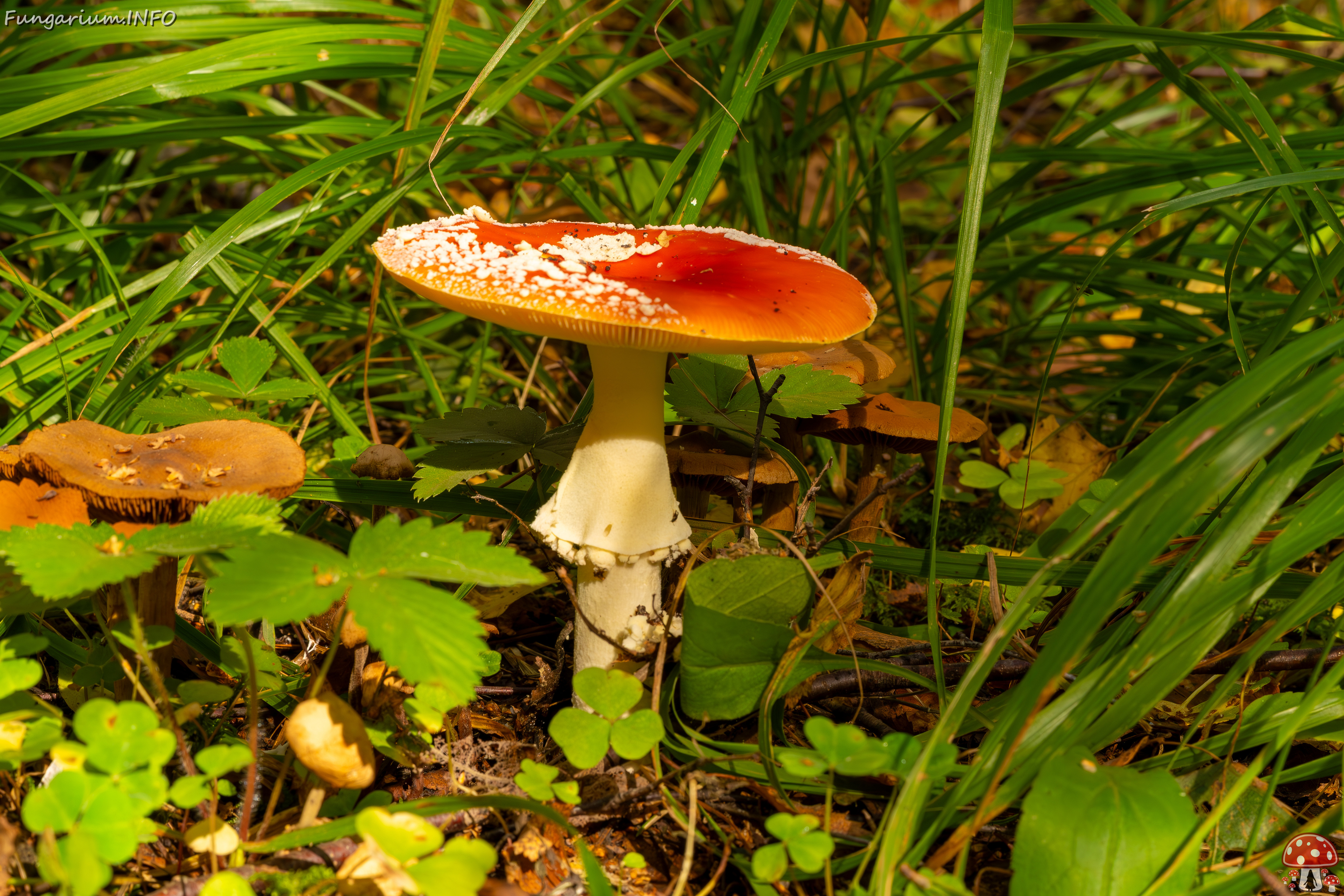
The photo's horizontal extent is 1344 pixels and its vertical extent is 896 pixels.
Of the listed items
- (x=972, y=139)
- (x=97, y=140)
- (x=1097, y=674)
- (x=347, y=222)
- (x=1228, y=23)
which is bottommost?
(x=1097, y=674)

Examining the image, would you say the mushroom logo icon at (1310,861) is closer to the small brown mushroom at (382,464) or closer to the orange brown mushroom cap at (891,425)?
the orange brown mushroom cap at (891,425)

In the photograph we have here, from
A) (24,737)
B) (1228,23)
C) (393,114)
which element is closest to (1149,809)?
(24,737)

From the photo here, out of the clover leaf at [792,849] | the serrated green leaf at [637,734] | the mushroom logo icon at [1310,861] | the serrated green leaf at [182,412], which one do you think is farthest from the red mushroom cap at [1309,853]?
the serrated green leaf at [182,412]

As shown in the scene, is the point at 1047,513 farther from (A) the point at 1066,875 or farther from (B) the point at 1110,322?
(A) the point at 1066,875

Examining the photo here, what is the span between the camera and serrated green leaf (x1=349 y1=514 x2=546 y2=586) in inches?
52.9

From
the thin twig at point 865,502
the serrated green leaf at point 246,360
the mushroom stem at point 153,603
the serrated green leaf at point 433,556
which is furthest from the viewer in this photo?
the serrated green leaf at point 246,360

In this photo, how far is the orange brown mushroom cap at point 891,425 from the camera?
2.22 meters

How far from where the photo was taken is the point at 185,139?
2.90 metres

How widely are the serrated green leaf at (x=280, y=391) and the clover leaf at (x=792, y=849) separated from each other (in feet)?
→ 5.49

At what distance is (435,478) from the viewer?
77.6 inches

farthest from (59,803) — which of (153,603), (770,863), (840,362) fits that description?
(840,362)

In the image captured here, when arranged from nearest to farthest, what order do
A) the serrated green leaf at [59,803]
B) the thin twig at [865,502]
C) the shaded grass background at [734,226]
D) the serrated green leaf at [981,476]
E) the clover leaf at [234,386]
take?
the serrated green leaf at [59,803] → the shaded grass background at [734,226] → the thin twig at [865,502] → the clover leaf at [234,386] → the serrated green leaf at [981,476]

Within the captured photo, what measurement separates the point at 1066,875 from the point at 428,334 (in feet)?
9.43

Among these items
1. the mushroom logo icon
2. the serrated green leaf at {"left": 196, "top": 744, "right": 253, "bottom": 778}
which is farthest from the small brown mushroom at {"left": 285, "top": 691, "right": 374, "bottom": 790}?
the mushroom logo icon
